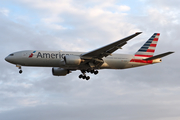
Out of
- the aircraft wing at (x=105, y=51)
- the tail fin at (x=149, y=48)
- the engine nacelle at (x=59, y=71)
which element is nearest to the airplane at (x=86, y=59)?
the aircraft wing at (x=105, y=51)

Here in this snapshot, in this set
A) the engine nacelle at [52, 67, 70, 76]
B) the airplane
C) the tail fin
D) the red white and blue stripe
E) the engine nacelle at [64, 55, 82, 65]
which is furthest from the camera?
the engine nacelle at [52, 67, 70, 76]

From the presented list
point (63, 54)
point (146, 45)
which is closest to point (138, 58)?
point (146, 45)

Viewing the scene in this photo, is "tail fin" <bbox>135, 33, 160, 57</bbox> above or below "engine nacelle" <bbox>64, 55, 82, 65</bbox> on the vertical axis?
above

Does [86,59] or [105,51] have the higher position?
[105,51]

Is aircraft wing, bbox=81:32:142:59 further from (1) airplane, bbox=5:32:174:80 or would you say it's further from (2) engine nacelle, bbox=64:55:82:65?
(2) engine nacelle, bbox=64:55:82:65

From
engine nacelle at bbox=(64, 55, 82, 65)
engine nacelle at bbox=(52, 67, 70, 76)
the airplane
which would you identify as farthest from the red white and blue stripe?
engine nacelle at bbox=(52, 67, 70, 76)

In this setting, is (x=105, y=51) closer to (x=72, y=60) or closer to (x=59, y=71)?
(x=72, y=60)

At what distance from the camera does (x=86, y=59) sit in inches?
1773

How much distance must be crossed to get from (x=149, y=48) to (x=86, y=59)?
42.1 feet

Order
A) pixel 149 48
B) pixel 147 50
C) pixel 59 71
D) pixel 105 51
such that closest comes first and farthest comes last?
pixel 105 51 → pixel 147 50 → pixel 149 48 → pixel 59 71

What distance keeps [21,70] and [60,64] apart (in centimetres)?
604

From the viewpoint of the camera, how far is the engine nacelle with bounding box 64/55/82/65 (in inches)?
1709

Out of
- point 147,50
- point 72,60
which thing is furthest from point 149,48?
point 72,60

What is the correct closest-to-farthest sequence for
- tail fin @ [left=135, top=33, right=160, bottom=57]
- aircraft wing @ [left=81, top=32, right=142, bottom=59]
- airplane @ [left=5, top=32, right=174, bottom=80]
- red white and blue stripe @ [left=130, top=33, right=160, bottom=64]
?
aircraft wing @ [left=81, top=32, right=142, bottom=59], airplane @ [left=5, top=32, right=174, bottom=80], red white and blue stripe @ [left=130, top=33, right=160, bottom=64], tail fin @ [left=135, top=33, right=160, bottom=57]
